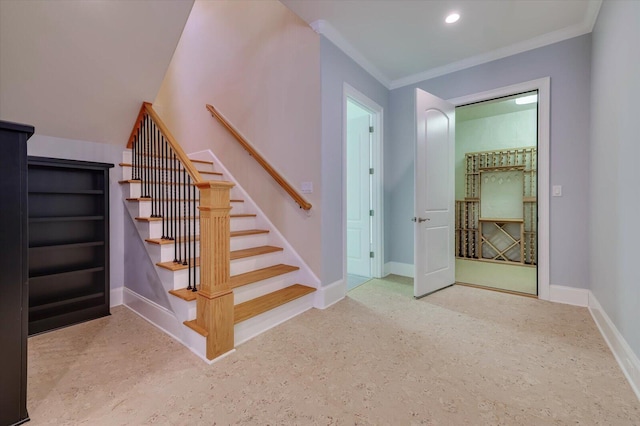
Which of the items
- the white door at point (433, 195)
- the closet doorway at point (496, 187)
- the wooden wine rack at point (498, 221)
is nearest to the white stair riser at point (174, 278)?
the white door at point (433, 195)

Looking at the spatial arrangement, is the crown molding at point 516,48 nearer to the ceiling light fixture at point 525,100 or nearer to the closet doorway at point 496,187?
the ceiling light fixture at point 525,100

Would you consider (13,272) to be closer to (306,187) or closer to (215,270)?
(215,270)

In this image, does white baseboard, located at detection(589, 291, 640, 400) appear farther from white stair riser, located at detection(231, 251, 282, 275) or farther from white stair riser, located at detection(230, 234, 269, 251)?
white stair riser, located at detection(230, 234, 269, 251)

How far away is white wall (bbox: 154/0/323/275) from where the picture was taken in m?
2.77

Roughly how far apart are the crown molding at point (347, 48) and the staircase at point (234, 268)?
1.77 meters

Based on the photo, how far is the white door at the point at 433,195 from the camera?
2.94 metres

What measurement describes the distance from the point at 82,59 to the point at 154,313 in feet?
6.63

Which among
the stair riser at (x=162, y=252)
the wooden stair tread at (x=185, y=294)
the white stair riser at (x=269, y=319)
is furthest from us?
the stair riser at (x=162, y=252)

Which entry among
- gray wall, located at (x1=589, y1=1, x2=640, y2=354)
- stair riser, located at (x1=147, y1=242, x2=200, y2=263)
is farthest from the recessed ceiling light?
stair riser, located at (x1=147, y1=242, x2=200, y2=263)

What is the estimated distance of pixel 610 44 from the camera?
6.66ft

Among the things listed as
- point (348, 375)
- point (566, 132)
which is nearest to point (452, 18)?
point (566, 132)

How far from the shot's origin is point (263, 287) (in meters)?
2.50

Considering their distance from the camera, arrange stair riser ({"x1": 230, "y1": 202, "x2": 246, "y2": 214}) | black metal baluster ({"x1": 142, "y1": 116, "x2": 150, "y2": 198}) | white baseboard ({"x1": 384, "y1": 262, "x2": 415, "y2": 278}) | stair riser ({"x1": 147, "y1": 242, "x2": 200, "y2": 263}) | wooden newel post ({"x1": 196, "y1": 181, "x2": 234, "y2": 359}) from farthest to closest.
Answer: white baseboard ({"x1": 384, "y1": 262, "x2": 415, "y2": 278}) → stair riser ({"x1": 230, "y1": 202, "x2": 246, "y2": 214}) → black metal baluster ({"x1": 142, "y1": 116, "x2": 150, "y2": 198}) → stair riser ({"x1": 147, "y1": 242, "x2": 200, "y2": 263}) → wooden newel post ({"x1": 196, "y1": 181, "x2": 234, "y2": 359})

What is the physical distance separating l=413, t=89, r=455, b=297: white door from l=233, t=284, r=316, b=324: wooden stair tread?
121 centimetres
